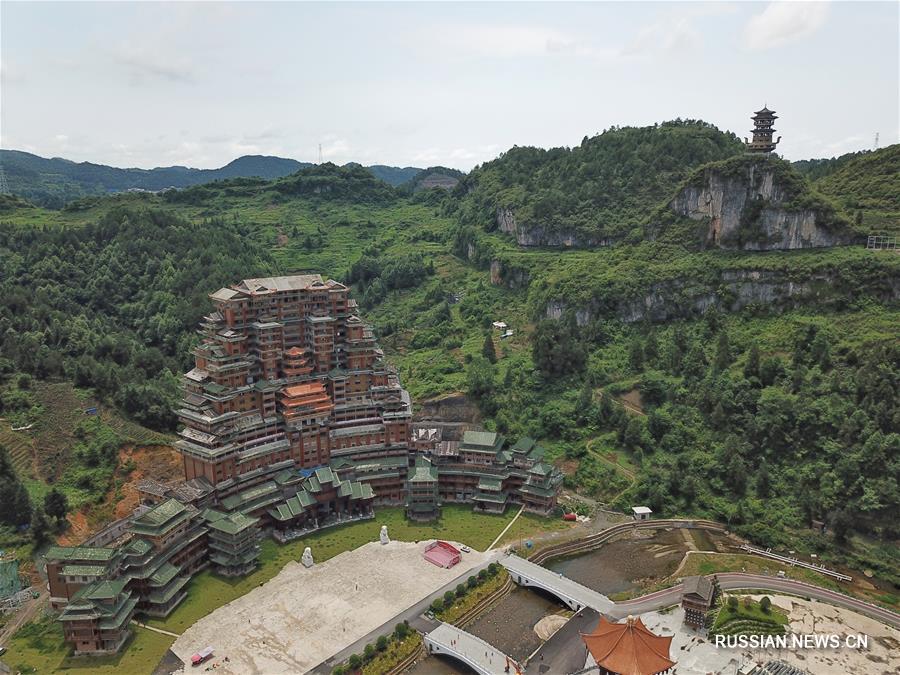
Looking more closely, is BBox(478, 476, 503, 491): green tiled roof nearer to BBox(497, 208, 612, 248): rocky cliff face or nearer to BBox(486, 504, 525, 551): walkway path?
BBox(486, 504, 525, 551): walkway path

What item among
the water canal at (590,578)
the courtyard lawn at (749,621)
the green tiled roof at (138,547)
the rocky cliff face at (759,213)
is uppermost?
the rocky cliff face at (759,213)

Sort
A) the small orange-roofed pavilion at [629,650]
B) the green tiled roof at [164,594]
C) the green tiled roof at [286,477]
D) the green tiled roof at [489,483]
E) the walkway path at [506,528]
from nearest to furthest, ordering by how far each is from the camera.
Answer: the small orange-roofed pavilion at [629,650] → the green tiled roof at [164,594] → the walkway path at [506,528] → the green tiled roof at [286,477] → the green tiled roof at [489,483]

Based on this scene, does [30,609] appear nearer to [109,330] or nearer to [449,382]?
[449,382]

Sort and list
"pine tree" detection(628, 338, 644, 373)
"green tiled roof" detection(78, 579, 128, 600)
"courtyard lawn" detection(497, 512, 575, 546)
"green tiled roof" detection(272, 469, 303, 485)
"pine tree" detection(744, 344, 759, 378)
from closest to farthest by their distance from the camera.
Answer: "green tiled roof" detection(78, 579, 128, 600) < "courtyard lawn" detection(497, 512, 575, 546) < "green tiled roof" detection(272, 469, 303, 485) < "pine tree" detection(744, 344, 759, 378) < "pine tree" detection(628, 338, 644, 373)

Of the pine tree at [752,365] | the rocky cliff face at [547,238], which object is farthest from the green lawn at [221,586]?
the rocky cliff face at [547,238]

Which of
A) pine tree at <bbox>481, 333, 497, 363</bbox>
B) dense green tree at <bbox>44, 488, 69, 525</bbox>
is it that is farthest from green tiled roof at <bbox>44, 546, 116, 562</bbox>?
pine tree at <bbox>481, 333, 497, 363</bbox>

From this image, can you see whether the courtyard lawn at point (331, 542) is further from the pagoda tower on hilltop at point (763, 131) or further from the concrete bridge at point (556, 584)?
the pagoda tower on hilltop at point (763, 131)
